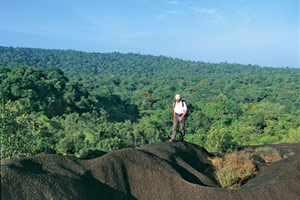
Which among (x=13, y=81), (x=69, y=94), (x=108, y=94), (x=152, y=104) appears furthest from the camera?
(x=152, y=104)

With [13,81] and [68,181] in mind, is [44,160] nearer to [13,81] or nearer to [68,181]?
[68,181]

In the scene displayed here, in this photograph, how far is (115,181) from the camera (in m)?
7.45

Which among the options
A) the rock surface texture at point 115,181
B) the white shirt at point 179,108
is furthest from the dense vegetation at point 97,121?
the rock surface texture at point 115,181

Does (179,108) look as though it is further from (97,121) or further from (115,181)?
(97,121)

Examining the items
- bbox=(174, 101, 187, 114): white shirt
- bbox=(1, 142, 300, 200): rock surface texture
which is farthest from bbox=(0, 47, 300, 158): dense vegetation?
bbox=(1, 142, 300, 200): rock surface texture

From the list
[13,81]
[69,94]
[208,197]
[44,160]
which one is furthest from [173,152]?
[69,94]

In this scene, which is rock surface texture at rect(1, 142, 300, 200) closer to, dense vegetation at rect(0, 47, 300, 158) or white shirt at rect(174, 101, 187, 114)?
white shirt at rect(174, 101, 187, 114)

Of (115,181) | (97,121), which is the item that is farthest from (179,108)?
(97,121)

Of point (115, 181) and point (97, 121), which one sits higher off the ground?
point (115, 181)

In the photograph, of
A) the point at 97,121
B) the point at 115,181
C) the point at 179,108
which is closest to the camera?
the point at 115,181

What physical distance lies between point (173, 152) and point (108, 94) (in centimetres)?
7294

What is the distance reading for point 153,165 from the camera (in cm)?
817

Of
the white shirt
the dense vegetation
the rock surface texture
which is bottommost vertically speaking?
A: the dense vegetation

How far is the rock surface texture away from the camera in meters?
5.98
